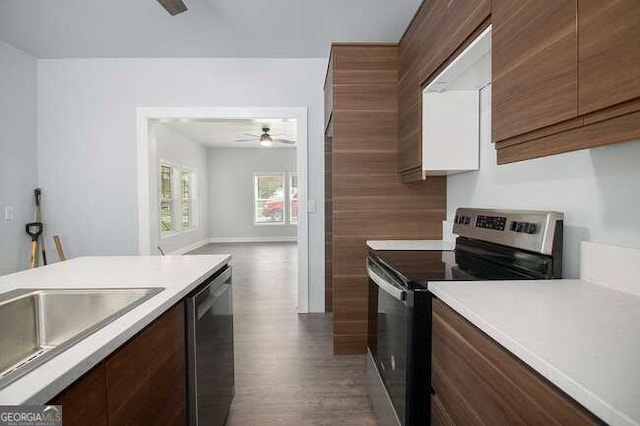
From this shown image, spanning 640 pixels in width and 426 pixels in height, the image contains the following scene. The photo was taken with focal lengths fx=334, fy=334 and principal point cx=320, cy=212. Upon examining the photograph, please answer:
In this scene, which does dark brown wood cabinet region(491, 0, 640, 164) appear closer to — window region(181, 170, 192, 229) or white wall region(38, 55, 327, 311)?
white wall region(38, 55, 327, 311)

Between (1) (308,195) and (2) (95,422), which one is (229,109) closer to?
(1) (308,195)

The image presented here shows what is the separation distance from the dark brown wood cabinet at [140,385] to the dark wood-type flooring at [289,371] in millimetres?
825

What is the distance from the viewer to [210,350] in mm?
1446

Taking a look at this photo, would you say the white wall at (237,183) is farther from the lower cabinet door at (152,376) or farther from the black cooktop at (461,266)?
the lower cabinet door at (152,376)

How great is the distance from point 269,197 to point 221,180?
145cm

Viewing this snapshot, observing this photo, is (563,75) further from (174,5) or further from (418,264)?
(174,5)

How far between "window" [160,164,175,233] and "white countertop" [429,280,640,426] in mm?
6696

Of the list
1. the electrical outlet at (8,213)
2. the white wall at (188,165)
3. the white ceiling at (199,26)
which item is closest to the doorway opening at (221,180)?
the white wall at (188,165)

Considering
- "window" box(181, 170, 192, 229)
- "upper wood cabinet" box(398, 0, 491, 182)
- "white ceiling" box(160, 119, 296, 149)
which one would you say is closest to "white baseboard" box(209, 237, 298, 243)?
"window" box(181, 170, 192, 229)

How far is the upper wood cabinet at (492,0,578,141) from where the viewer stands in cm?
86

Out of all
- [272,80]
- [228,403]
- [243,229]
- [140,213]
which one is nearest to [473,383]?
[228,403]

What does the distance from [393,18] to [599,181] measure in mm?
2165

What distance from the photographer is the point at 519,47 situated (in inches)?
41.1

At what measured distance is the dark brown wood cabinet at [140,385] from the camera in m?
0.68
